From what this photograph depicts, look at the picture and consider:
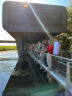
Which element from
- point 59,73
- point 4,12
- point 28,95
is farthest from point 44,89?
point 4,12

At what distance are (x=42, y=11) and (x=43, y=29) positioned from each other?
1.69 metres

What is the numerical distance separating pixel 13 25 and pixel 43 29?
2.68m

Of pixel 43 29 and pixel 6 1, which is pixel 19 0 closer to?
pixel 6 1

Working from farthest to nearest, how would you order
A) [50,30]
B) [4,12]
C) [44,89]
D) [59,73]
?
[50,30] < [4,12] < [44,89] < [59,73]

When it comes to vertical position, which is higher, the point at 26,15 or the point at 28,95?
the point at 26,15

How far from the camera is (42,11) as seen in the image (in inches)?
477

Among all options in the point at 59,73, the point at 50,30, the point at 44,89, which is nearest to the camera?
the point at 59,73

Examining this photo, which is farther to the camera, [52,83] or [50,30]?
[50,30]

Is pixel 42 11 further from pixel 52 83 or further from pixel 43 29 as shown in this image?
pixel 52 83

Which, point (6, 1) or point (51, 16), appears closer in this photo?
point (6, 1)

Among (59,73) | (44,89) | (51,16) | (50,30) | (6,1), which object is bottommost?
(44,89)

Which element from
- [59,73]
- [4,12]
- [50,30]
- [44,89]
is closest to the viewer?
[59,73]

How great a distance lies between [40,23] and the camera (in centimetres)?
1198

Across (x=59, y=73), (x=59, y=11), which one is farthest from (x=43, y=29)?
(x=59, y=73)
